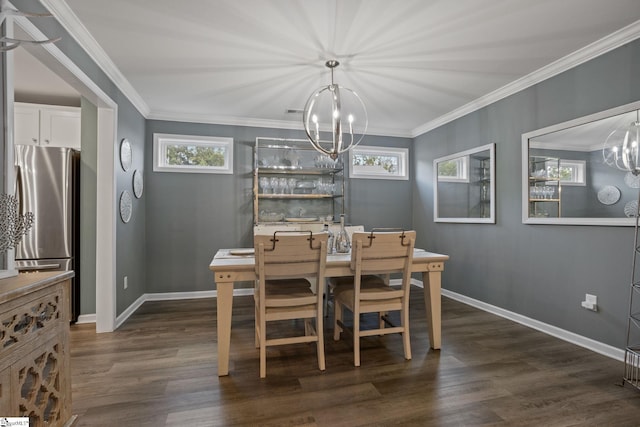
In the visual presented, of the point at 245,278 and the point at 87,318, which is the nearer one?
the point at 245,278

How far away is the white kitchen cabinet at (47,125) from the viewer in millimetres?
3537

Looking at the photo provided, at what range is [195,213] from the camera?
451cm

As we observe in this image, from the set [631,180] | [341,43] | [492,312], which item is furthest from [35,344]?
[492,312]

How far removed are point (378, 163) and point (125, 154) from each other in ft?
11.9

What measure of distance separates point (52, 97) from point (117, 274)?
2.22 meters

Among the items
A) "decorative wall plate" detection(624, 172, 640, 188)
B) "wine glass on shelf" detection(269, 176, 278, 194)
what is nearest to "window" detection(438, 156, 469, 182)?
"decorative wall plate" detection(624, 172, 640, 188)

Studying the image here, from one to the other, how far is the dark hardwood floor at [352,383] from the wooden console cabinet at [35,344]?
41 centimetres

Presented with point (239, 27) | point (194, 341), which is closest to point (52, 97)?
point (239, 27)

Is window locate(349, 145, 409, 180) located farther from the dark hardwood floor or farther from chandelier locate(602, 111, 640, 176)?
chandelier locate(602, 111, 640, 176)

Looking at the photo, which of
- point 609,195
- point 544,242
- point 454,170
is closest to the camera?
point 609,195

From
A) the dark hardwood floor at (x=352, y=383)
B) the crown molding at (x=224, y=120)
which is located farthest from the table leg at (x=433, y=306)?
the crown molding at (x=224, y=120)

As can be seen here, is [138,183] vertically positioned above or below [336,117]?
below

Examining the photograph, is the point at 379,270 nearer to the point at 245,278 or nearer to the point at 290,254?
the point at 290,254

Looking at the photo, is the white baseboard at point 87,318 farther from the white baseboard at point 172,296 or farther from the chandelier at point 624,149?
Answer: the chandelier at point 624,149
